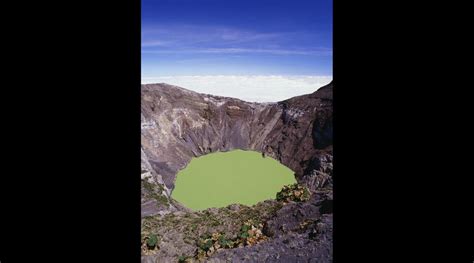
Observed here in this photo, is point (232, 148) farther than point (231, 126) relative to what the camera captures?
No

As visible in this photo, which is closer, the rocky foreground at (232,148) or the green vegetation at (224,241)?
the rocky foreground at (232,148)

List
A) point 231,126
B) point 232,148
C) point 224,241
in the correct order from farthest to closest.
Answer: point 231,126 → point 232,148 → point 224,241

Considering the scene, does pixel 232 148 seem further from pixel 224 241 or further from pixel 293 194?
pixel 224 241

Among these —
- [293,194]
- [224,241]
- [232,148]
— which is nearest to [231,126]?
[232,148]

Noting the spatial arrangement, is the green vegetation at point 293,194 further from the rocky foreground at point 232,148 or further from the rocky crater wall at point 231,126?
the rocky crater wall at point 231,126

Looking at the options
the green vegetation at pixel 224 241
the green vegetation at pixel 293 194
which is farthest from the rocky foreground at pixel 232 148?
the green vegetation at pixel 293 194
